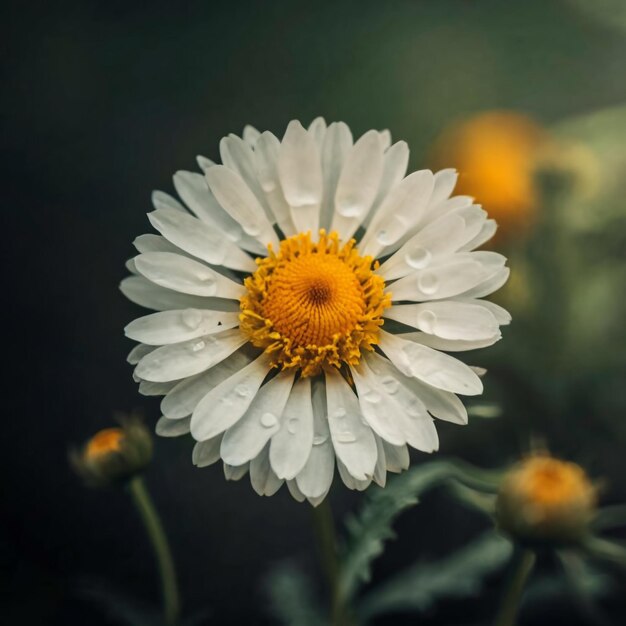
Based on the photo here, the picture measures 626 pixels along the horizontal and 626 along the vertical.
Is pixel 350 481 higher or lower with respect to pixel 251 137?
lower

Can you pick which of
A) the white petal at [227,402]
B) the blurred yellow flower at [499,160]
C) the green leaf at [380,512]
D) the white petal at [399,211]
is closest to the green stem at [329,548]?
the green leaf at [380,512]

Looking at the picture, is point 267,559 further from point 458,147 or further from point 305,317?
point 458,147

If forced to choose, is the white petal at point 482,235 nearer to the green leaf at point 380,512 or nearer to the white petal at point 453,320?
the white petal at point 453,320

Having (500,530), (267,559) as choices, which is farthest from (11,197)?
(500,530)

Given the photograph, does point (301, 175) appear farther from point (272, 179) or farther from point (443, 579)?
point (443, 579)

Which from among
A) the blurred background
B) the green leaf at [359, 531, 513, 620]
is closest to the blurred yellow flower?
the blurred background

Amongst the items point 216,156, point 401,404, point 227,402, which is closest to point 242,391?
point 227,402
